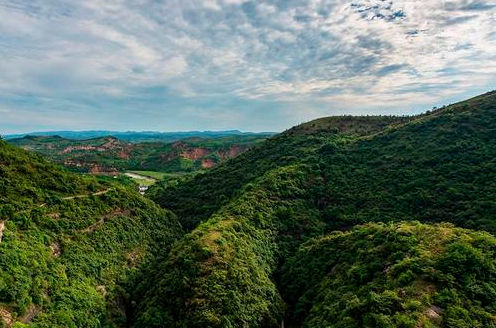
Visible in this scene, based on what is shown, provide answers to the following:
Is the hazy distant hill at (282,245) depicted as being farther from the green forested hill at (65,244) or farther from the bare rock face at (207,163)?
the bare rock face at (207,163)

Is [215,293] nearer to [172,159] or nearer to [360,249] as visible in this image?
[360,249]

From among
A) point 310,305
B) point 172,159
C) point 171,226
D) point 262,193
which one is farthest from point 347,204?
point 172,159

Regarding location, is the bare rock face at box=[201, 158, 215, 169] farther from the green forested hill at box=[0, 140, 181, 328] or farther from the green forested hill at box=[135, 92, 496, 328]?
the green forested hill at box=[0, 140, 181, 328]

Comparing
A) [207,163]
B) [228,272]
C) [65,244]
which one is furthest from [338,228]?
[207,163]

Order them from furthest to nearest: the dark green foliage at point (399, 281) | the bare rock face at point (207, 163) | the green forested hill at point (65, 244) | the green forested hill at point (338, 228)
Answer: the bare rock face at point (207, 163) → the green forested hill at point (65, 244) → the green forested hill at point (338, 228) → the dark green foliage at point (399, 281)

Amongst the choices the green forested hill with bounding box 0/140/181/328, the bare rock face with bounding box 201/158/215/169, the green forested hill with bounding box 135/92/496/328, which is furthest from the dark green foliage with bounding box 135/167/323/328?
the bare rock face with bounding box 201/158/215/169

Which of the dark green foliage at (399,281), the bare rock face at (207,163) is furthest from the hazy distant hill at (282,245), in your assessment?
the bare rock face at (207,163)

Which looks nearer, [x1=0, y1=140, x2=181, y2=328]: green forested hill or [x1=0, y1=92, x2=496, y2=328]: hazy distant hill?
[x1=0, y1=92, x2=496, y2=328]: hazy distant hill
